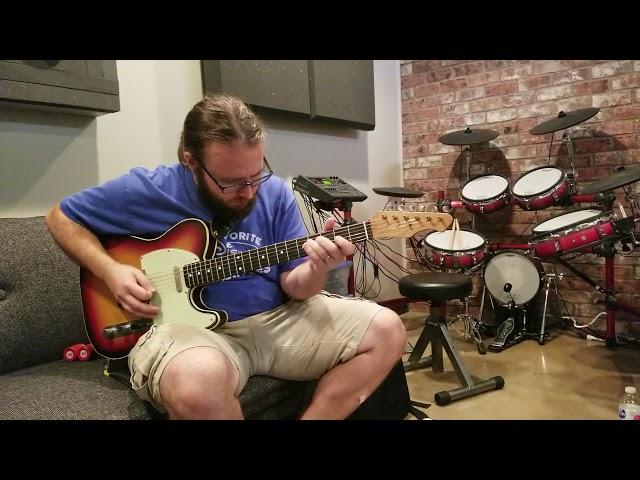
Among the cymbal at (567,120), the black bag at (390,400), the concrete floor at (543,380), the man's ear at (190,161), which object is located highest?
the cymbal at (567,120)

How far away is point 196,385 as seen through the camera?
1.01 metres

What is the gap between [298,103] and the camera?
2.65m

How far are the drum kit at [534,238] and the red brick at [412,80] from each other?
0.72m

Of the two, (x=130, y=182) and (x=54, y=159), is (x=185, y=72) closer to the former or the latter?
(x=54, y=159)

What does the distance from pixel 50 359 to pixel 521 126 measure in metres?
2.90

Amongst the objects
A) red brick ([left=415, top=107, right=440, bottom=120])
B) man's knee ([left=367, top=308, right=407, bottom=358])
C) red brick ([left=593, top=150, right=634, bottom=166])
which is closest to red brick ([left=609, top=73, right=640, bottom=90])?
red brick ([left=593, top=150, right=634, bottom=166])

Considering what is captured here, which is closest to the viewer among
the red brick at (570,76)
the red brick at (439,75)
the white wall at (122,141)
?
the white wall at (122,141)

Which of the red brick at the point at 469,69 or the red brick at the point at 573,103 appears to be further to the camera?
the red brick at the point at 469,69

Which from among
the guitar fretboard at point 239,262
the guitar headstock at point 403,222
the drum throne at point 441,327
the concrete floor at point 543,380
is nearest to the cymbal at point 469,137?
the drum throne at point 441,327

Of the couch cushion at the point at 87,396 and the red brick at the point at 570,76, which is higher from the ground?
Result: the red brick at the point at 570,76

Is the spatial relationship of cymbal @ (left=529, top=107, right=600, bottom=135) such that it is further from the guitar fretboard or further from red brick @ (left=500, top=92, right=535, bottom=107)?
the guitar fretboard

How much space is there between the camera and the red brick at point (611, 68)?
8.93ft

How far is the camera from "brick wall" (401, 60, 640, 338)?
278 centimetres

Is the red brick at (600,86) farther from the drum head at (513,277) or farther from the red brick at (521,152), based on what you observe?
the drum head at (513,277)
